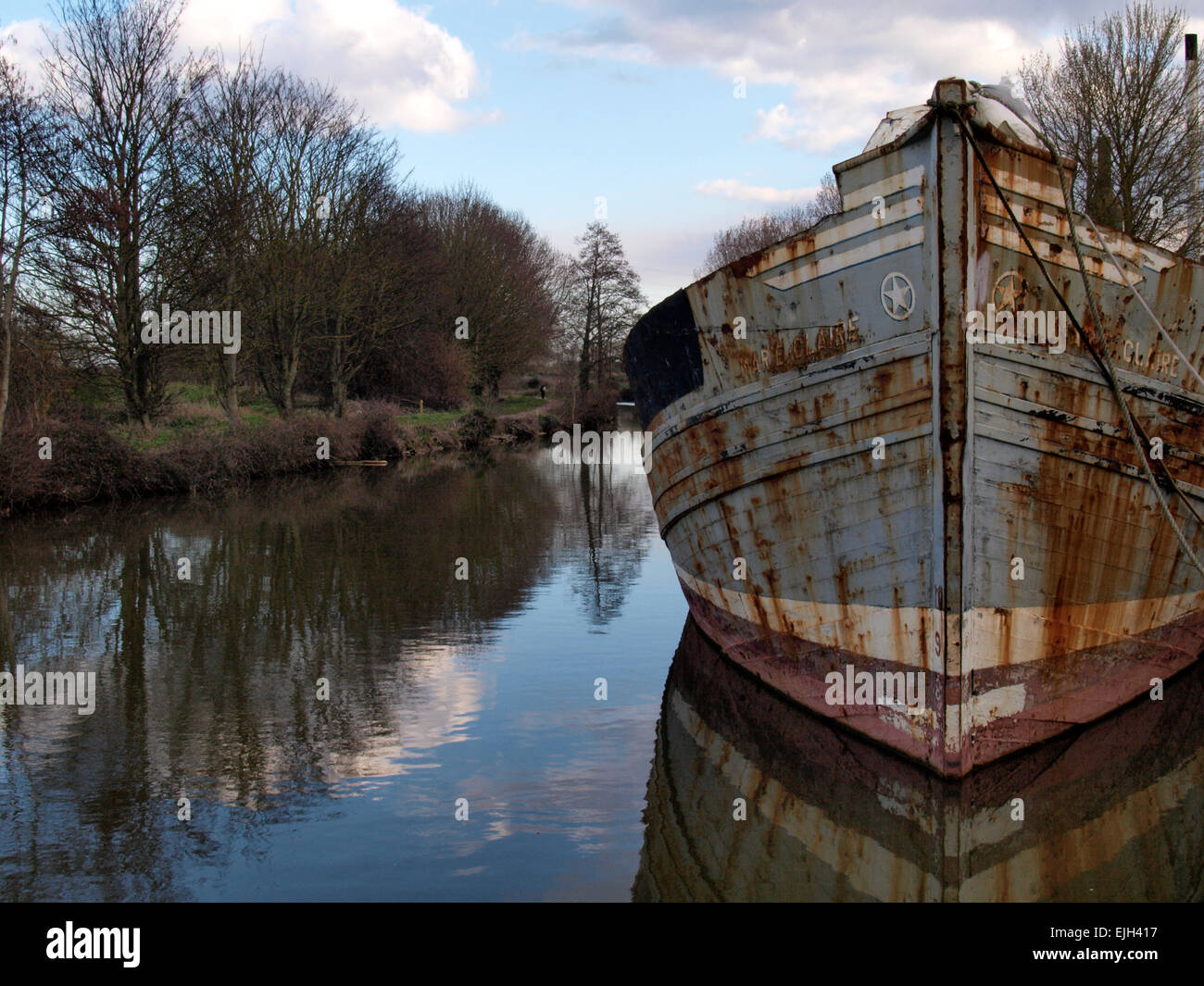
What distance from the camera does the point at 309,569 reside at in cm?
1192

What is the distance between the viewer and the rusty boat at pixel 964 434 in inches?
212

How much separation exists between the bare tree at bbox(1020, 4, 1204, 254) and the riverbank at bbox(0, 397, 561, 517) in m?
17.3

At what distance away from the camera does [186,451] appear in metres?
20.4

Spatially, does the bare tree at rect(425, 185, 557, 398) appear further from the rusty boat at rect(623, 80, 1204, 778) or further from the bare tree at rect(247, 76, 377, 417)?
the rusty boat at rect(623, 80, 1204, 778)

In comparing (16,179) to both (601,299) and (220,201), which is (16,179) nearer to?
(220,201)

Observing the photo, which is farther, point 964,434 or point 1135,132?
point 1135,132

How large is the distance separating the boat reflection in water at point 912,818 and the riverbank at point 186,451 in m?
13.3

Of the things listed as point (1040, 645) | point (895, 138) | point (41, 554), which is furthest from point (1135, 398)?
point (41, 554)

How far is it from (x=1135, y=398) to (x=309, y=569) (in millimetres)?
8704

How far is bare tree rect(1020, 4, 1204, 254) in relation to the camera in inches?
831

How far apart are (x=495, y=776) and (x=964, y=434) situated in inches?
115

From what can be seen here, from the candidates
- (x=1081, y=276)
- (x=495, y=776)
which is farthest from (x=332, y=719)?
(x=1081, y=276)

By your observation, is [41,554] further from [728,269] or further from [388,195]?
[388,195]

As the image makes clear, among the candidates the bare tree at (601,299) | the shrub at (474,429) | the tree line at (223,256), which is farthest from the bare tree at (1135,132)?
the bare tree at (601,299)
